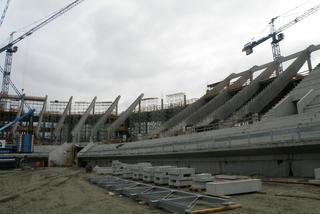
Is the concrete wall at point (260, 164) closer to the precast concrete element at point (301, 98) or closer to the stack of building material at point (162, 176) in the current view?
the stack of building material at point (162, 176)

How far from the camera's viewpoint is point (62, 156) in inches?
1924

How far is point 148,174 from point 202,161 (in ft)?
22.3

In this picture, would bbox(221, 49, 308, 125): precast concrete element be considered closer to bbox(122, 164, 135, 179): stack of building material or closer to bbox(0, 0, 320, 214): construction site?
bbox(0, 0, 320, 214): construction site

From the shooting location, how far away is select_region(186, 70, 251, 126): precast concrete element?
40.1m

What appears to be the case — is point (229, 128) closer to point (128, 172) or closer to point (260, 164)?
point (260, 164)

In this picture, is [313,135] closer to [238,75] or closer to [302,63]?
[302,63]

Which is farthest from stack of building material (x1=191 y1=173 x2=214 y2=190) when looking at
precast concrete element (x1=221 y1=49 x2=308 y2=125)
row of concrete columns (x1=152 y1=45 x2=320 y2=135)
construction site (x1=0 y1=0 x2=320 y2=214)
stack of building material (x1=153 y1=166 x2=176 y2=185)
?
row of concrete columns (x1=152 y1=45 x2=320 y2=135)

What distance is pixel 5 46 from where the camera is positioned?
65.7 m

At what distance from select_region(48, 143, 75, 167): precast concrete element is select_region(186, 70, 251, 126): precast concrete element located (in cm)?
2301

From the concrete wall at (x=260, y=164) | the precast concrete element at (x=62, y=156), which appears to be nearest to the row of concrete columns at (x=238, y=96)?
the concrete wall at (x=260, y=164)

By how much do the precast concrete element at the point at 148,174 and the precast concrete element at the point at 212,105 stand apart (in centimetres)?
2164

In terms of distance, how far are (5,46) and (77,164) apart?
37.7 metres

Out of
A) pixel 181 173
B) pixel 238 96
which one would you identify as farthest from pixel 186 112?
pixel 181 173

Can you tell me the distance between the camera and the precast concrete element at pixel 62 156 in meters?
47.7
